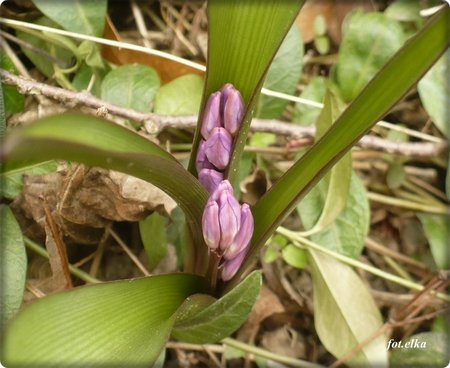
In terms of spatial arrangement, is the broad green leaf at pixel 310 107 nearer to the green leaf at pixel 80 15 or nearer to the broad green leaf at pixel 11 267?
the green leaf at pixel 80 15

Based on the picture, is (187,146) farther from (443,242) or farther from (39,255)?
(443,242)

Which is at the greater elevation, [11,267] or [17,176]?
[17,176]

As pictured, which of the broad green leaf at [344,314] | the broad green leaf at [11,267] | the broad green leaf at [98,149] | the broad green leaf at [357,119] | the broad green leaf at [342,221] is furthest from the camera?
the broad green leaf at [342,221]

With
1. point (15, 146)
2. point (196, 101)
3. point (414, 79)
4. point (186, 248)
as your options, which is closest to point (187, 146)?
point (196, 101)

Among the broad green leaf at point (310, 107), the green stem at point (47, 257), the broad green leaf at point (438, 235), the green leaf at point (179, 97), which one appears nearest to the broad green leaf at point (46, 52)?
the green leaf at point (179, 97)

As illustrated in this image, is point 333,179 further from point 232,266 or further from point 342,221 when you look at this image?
point 232,266

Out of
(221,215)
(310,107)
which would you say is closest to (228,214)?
(221,215)
